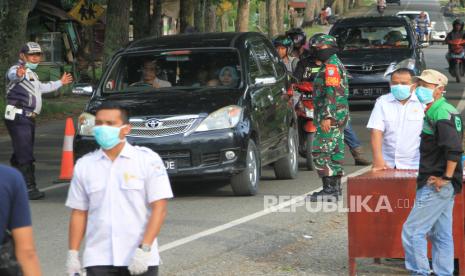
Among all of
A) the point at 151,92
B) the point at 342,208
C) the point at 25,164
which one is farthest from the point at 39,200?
the point at 342,208

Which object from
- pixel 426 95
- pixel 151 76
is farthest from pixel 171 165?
pixel 426 95

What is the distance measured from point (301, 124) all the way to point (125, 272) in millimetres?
9805

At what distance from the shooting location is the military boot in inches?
611

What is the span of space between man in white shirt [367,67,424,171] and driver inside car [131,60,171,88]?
4761mm

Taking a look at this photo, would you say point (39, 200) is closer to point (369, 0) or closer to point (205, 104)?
point (205, 104)

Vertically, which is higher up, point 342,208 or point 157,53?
point 157,53

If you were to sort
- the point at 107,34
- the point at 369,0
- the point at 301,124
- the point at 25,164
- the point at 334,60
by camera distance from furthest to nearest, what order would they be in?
the point at 369,0
the point at 107,34
the point at 301,124
the point at 25,164
the point at 334,60

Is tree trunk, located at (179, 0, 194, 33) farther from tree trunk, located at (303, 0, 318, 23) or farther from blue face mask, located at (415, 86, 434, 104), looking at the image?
tree trunk, located at (303, 0, 318, 23)

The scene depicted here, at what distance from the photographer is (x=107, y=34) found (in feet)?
86.0

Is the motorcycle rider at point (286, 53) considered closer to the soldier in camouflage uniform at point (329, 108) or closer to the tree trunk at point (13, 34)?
the soldier in camouflage uniform at point (329, 108)

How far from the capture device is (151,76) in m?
13.7

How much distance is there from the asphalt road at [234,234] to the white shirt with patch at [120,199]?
2.95m

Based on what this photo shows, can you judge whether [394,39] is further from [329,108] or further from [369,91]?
[329,108]

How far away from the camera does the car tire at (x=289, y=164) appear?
47.9 feet
